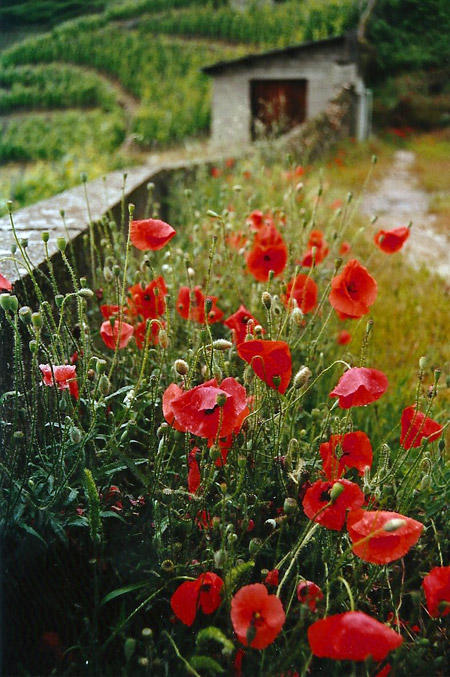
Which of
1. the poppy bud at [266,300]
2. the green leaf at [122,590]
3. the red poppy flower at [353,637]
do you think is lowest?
the green leaf at [122,590]

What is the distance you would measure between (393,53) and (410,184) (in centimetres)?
229

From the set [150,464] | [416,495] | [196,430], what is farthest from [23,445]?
[416,495]

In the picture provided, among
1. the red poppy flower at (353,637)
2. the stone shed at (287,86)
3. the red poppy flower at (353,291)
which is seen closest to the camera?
the red poppy flower at (353,637)

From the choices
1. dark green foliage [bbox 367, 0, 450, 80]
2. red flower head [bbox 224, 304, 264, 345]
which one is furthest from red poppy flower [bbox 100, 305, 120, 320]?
dark green foliage [bbox 367, 0, 450, 80]

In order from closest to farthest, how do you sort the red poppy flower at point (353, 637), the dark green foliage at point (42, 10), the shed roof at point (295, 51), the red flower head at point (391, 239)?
1. the red poppy flower at point (353, 637)
2. the red flower head at point (391, 239)
3. the dark green foliage at point (42, 10)
4. the shed roof at point (295, 51)

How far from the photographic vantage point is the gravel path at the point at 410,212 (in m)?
4.72

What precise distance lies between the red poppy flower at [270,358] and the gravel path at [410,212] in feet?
9.47

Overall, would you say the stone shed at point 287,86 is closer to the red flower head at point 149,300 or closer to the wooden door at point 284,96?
the wooden door at point 284,96

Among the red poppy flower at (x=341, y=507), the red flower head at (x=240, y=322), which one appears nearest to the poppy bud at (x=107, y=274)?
the red flower head at (x=240, y=322)

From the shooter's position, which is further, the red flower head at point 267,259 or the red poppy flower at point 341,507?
the red flower head at point 267,259

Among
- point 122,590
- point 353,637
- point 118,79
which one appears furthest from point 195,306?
point 118,79

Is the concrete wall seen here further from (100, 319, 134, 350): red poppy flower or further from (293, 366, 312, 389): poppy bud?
(293, 366, 312, 389): poppy bud

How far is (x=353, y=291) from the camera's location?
5.11ft

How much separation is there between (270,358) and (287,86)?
11.2 metres
